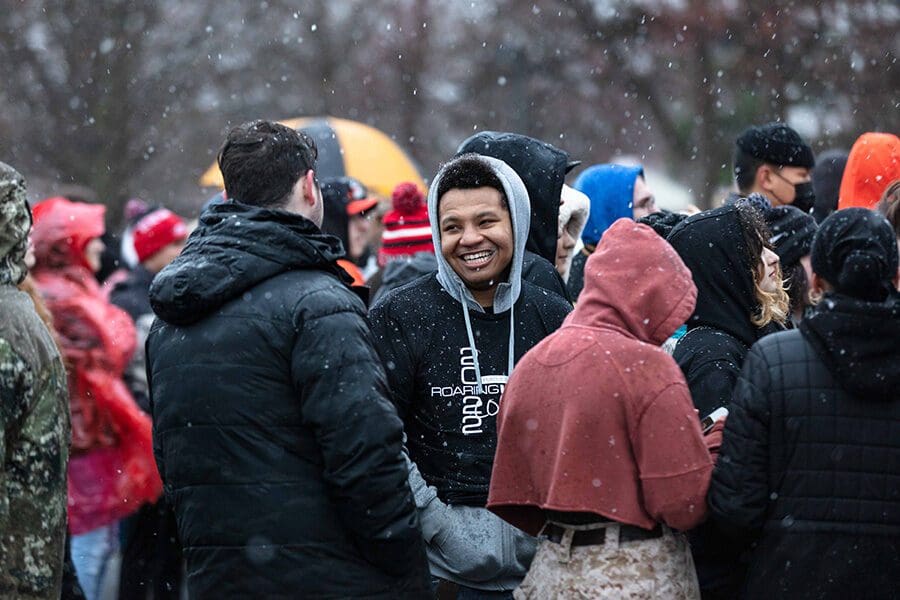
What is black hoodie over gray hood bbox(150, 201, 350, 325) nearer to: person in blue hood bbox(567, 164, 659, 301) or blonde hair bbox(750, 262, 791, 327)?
blonde hair bbox(750, 262, 791, 327)

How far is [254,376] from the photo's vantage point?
4.18 meters

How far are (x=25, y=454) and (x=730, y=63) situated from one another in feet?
49.2

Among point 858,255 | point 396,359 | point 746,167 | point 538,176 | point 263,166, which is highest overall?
point 263,166

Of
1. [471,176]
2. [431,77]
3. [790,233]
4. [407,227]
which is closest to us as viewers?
[471,176]

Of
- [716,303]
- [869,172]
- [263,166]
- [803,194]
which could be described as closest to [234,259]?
[263,166]

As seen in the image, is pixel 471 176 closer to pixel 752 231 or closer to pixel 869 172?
pixel 752 231

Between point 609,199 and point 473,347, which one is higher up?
point 609,199

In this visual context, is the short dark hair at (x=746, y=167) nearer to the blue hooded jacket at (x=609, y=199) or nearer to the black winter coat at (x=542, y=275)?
the blue hooded jacket at (x=609, y=199)

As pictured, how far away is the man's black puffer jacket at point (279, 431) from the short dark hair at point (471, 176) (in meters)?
0.84

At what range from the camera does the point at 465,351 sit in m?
4.85

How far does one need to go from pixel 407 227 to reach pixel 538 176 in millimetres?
2118

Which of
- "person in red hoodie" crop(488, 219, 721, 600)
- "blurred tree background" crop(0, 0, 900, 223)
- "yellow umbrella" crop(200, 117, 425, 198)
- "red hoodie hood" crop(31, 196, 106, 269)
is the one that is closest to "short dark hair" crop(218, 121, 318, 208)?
"person in red hoodie" crop(488, 219, 721, 600)

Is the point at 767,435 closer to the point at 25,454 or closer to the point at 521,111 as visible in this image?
the point at 25,454

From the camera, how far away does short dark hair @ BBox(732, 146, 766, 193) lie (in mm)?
7406
